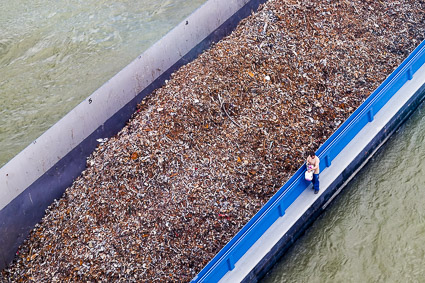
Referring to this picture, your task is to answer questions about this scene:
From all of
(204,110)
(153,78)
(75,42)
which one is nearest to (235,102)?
(204,110)

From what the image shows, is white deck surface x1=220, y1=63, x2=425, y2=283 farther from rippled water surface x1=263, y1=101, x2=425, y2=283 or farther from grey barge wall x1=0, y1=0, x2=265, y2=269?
grey barge wall x1=0, y1=0, x2=265, y2=269

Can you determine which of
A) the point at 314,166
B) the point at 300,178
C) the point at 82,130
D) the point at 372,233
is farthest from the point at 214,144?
the point at 372,233

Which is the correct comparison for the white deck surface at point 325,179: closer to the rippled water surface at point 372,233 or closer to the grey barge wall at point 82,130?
the rippled water surface at point 372,233

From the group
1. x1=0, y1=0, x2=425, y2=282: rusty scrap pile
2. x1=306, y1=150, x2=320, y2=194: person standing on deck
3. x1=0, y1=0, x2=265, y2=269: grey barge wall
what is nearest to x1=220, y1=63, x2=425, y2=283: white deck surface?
x1=306, y1=150, x2=320, y2=194: person standing on deck

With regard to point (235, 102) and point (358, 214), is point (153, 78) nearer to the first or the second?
point (235, 102)

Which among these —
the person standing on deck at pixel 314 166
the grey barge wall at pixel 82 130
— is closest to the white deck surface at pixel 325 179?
the person standing on deck at pixel 314 166

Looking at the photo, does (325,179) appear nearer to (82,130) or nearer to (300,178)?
(300,178)

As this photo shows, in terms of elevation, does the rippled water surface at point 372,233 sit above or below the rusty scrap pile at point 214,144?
below

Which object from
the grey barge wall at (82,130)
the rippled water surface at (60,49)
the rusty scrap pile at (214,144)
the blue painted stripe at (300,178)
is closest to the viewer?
the blue painted stripe at (300,178)
